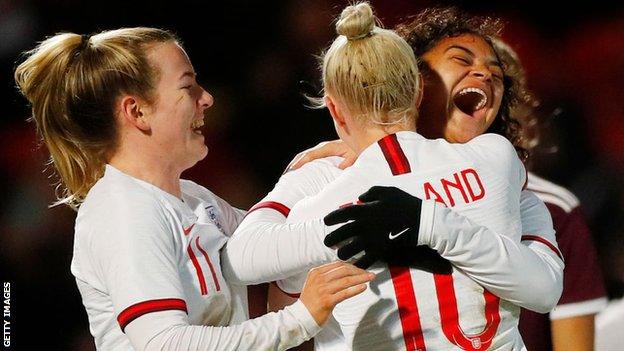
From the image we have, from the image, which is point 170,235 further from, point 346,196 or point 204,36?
point 204,36

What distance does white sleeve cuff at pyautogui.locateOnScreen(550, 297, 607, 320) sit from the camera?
196 cm

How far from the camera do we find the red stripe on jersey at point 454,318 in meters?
1.27

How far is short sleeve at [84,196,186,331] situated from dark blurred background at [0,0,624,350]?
2.72ft

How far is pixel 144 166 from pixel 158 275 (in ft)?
0.79

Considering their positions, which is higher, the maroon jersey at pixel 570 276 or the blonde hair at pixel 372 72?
the blonde hair at pixel 372 72

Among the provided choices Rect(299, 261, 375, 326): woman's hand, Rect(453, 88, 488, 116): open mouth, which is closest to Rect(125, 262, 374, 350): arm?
Rect(299, 261, 375, 326): woman's hand

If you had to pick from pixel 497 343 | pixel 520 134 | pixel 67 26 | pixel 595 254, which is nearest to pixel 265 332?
pixel 497 343

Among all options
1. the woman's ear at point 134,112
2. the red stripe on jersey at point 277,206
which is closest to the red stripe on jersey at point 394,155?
the red stripe on jersey at point 277,206

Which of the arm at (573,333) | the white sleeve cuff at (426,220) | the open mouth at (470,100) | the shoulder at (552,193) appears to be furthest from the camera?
the shoulder at (552,193)

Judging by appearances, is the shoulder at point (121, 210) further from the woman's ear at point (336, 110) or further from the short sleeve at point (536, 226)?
the short sleeve at point (536, 226)

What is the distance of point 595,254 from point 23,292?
1.36 metres

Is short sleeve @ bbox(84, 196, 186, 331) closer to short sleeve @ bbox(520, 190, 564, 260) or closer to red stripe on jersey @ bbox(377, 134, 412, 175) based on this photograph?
red stripe on jersey @ bbox(377, 134, 412, 175)

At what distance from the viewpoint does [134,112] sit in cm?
145

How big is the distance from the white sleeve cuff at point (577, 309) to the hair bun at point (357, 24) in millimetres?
946
